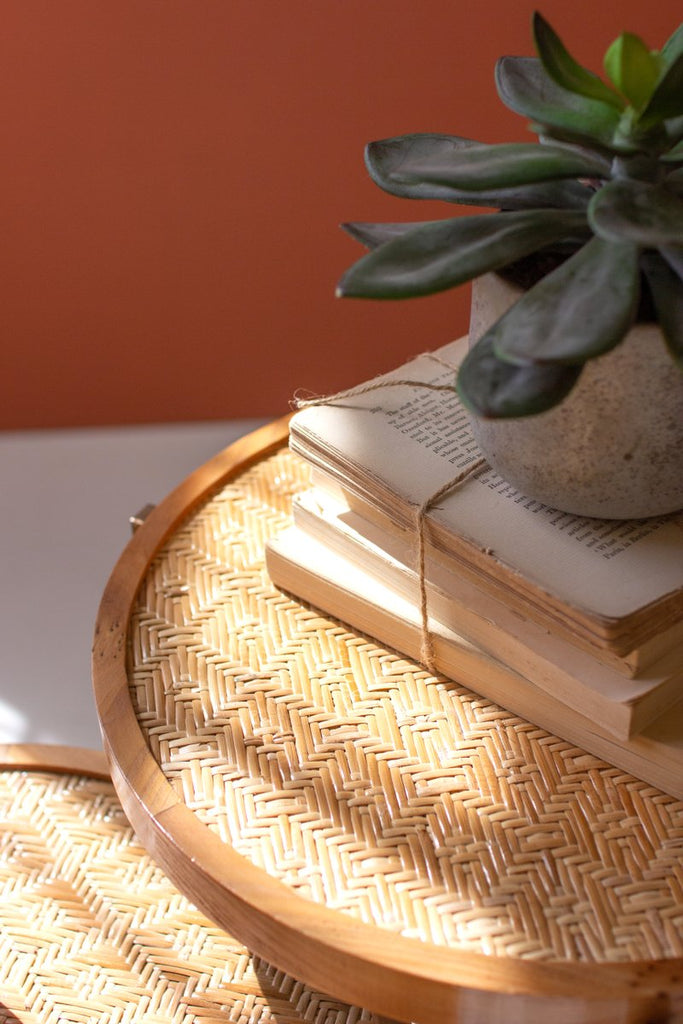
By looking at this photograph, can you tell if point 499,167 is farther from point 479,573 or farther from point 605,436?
point 479,573

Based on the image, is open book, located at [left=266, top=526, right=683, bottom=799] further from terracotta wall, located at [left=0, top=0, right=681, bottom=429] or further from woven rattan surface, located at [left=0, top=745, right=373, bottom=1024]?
terracotta wall, located at [left=0, top=0, right=681, bottom=429]

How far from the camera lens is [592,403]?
726 mm

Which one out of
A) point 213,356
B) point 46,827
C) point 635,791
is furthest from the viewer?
point 213,356

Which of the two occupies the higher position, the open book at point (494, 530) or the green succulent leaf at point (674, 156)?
the green succulent leaf at point (674, 156)

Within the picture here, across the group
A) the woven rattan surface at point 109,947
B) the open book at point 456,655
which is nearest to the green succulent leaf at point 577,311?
the open book at point 456,655

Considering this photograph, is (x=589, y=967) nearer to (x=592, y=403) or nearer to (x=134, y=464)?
(x=592, y=403)

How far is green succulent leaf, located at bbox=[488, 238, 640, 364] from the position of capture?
609mm

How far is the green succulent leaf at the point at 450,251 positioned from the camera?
0.67 metres

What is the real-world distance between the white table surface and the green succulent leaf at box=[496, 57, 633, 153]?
119cm

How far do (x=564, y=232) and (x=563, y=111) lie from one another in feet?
0.25

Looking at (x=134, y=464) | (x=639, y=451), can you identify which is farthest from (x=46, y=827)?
(x=134, y=464)

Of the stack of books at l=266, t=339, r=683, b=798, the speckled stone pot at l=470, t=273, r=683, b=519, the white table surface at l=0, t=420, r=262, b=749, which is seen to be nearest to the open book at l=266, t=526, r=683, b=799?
the stack of books at l=266, t=339, r=683, b=798

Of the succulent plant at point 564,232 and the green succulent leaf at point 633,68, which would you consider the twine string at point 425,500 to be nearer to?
Result: the succulent plant at point 564,232

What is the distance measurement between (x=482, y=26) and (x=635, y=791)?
4.21 ft
